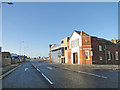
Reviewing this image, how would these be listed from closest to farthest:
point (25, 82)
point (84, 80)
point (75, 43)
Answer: point (25, 82) → point (84, 80) → point (75, 43)

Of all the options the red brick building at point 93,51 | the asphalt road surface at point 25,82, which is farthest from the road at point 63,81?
the red brick building at point 93,51

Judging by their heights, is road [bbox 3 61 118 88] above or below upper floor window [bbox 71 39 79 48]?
below

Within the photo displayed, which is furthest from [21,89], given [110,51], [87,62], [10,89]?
[110,51]

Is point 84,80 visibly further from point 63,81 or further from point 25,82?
point 25,82

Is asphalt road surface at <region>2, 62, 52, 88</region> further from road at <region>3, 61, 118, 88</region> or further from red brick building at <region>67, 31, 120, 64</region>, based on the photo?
red brick building at <region>67, 31, 120, 64</region>

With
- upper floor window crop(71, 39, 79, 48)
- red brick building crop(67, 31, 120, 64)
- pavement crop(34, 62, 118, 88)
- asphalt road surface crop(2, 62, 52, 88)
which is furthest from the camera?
upper floor window crop(71, 39, 79, 48)

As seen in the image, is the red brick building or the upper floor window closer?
the red brick building

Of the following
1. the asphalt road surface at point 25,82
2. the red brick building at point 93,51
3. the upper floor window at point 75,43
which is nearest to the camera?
the asphalt road surface at point 25,82

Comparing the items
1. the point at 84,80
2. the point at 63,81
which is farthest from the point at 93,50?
the point at 63,81

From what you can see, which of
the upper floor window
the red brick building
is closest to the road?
the red brick building

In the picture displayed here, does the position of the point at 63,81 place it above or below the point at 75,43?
below

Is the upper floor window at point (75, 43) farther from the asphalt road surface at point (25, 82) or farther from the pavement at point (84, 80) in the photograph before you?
the asphalt road surface at point (25, 82)

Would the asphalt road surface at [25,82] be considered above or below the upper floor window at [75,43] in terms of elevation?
below

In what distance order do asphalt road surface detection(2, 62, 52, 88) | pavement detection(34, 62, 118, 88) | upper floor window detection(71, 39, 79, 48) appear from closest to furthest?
pavement detection(34, 62, 118, 88) → asphalt road surface detection(2, 62, 52, 88) → upper floor window detection(71, 39, 79, 48)
